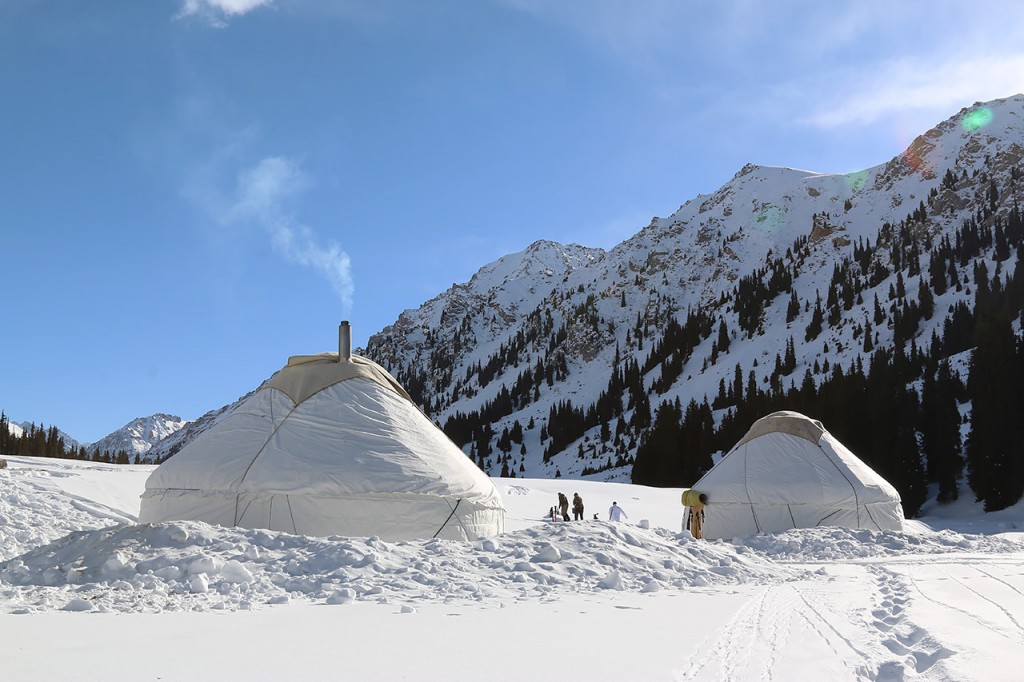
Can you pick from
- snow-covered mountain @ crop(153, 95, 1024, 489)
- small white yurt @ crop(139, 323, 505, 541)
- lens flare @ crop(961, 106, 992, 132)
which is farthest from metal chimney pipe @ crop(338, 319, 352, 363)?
lens flare @ crop(961, 106, 992, 132)

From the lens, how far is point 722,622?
6.36m

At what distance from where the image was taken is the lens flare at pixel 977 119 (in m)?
160

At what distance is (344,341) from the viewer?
1409 cm

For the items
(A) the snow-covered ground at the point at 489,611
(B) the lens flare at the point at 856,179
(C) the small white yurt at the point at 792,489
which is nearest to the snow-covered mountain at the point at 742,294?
(B) the lens flare at the point at 856,179

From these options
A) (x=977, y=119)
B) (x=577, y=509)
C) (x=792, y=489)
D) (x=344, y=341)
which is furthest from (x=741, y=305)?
(x=344, y=341)

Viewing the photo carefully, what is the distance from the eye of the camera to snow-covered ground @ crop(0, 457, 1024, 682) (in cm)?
459

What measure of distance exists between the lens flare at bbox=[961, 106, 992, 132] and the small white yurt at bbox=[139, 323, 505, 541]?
184m

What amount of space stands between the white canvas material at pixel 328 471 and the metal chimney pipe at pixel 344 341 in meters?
0.27

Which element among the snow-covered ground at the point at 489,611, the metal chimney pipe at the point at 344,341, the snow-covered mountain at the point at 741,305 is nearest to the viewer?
the snow-covered ground at the point at 489,611

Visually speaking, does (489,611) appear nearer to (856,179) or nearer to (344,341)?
(344,341)

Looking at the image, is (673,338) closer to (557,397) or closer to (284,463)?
(557,397)

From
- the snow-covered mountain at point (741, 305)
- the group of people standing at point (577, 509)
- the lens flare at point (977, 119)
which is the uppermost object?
the lens flare at point (977, 119)

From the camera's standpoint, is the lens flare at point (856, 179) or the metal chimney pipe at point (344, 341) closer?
the metal chimney pipe at point (344, 341)

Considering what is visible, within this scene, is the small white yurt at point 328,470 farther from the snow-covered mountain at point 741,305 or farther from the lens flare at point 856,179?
the lens flare at point 856,179
